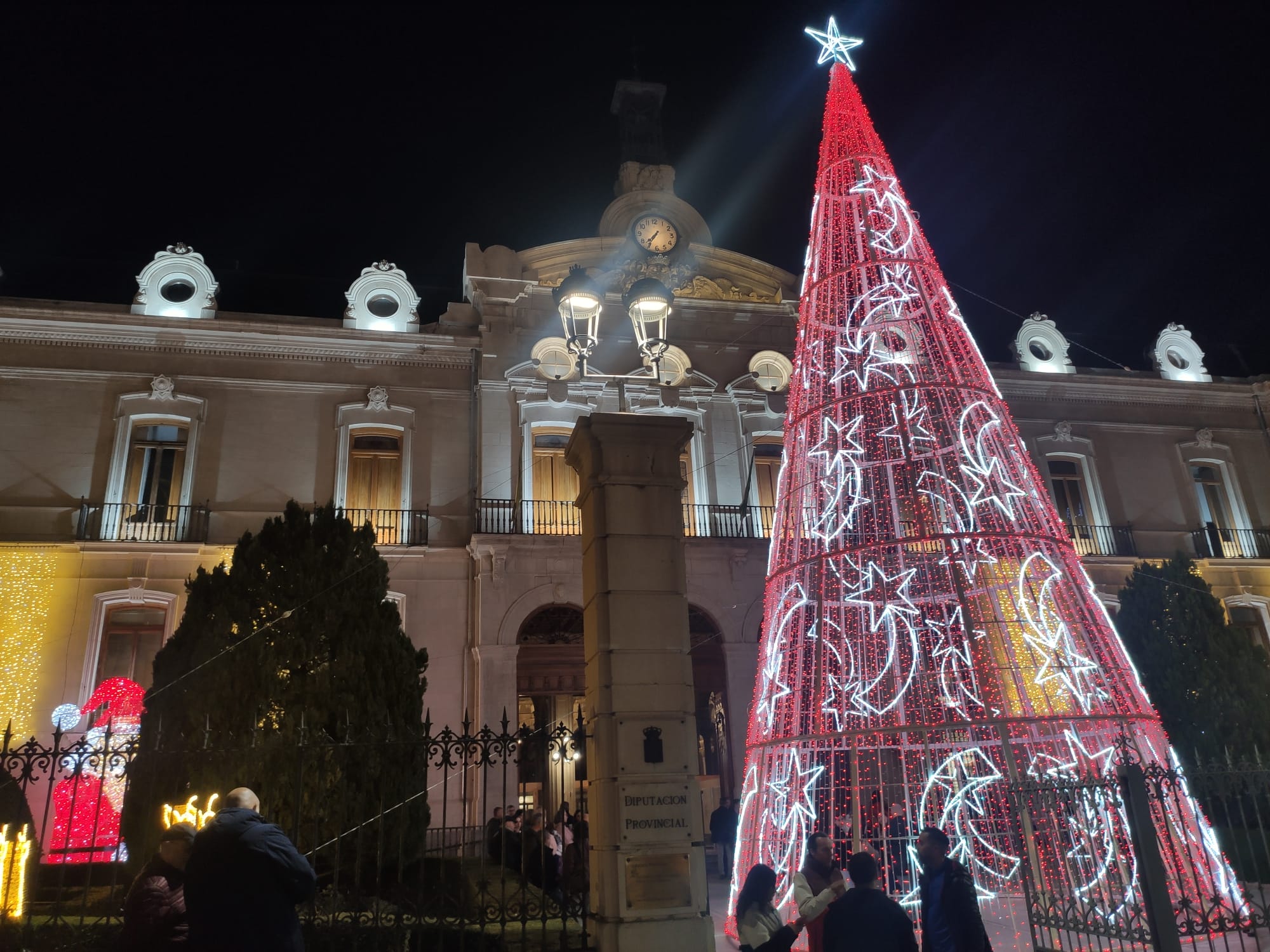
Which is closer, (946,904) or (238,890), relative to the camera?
(238,890)

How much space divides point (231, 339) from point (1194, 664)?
16.5 metres

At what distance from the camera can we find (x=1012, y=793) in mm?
6270

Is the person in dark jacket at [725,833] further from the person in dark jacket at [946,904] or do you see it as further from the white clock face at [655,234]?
the white clock face at [655,234]

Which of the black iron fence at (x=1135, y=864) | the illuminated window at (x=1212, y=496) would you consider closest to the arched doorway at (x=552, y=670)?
the black iron fence at (x=1135, y=864)

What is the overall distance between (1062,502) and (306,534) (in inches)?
589

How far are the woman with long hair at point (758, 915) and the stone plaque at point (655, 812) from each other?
1.48 m

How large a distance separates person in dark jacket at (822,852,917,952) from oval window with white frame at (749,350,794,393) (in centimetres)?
1420

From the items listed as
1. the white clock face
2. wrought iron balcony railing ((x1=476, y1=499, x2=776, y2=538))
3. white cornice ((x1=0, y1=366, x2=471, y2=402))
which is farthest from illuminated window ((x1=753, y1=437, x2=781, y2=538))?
white cornice ((x1=0, y1=366, x2=471, y2=402))

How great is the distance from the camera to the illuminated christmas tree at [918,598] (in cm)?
675

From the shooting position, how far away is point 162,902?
4492 mm

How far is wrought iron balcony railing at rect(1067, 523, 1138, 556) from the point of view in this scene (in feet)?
60.6

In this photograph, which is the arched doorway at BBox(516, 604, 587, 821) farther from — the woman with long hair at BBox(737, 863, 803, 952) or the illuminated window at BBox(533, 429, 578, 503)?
the woman with long hair at BBox(737, 863, 803, 952)

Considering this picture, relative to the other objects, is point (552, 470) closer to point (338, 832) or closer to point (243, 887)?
point (338, 832)

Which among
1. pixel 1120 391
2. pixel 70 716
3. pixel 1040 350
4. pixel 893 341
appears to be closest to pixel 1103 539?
pixel 1120 391
